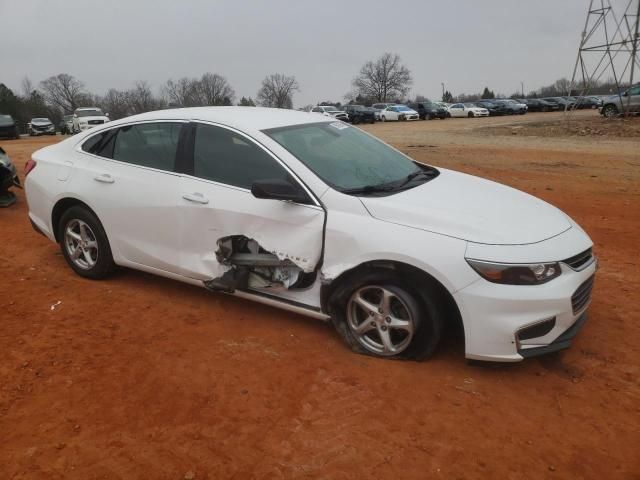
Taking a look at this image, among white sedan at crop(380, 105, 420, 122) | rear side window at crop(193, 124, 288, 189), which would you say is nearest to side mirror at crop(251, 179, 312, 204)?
rear side window at crop(193, 124, 288, 189)

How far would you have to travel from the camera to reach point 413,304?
3299 mm

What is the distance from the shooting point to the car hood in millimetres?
3229

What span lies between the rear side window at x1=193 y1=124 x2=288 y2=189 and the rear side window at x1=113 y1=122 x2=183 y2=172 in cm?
24

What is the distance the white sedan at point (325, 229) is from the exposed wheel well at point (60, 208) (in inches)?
0.6

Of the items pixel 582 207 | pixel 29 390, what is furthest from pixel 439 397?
pixel 582 207

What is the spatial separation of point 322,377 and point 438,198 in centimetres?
142

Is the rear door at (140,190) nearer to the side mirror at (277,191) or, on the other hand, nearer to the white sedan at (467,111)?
the side mirror at (277,191)

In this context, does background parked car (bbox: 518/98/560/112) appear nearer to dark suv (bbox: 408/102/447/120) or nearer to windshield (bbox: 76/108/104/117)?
dark suv (bbox: 408/102/447/120)

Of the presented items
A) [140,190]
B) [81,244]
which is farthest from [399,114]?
[140,190]

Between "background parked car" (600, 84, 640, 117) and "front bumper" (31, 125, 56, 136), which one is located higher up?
"background parked car" (600, 84, 640, 117)

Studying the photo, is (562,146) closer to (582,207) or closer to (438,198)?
(582,207)

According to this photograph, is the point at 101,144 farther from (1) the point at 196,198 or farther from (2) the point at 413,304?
(2) the point at 413,304

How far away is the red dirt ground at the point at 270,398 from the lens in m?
2.60

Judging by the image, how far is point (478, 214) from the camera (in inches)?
134
